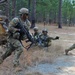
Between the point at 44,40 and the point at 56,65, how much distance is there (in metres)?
3.66

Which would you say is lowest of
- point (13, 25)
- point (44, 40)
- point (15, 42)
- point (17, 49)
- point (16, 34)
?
point (44, 40)

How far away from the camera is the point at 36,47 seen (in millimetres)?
12812

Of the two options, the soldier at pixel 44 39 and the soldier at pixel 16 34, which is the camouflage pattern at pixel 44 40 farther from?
the soldier at pixel 16 34

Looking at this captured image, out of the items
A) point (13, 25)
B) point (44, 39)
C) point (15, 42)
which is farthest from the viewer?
point (44, 39)

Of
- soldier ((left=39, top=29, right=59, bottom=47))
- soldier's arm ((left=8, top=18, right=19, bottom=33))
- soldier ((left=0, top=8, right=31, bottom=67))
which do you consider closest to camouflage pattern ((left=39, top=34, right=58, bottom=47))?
soldier ((left=39, top=29, right=59, bottom=47))

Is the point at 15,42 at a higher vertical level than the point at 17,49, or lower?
higher

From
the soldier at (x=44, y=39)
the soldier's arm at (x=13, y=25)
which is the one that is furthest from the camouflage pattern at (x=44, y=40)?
the soldier's arm at (x=13, y=25)

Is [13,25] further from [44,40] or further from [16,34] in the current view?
[44,40]

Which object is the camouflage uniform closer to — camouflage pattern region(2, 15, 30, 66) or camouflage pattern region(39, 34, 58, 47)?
camouflage pattern region(2, 15, 30, 66)

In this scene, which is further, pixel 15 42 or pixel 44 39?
pixel 44 39

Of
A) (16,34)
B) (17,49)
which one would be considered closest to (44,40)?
(17,49)

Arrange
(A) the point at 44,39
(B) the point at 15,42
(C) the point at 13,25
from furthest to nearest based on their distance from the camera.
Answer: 1. (A) the point at 44,39
2. (B) the point at 15,42
3. (C) the point at 13,25

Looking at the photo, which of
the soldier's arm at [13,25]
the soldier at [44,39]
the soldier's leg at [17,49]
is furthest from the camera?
the soldier at [44,39]

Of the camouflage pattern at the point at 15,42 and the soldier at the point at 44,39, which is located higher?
the camouflage pattern at the point at 15,42
